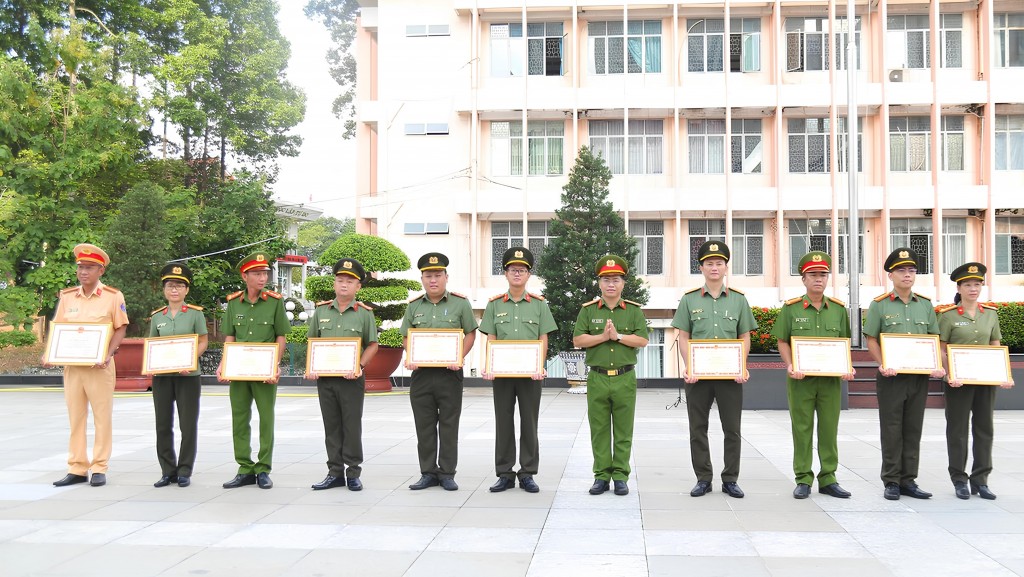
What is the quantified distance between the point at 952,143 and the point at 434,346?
2383 cm

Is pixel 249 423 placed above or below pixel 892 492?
above

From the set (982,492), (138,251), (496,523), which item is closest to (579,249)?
(138,251)

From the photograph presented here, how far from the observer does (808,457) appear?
7.80 meters

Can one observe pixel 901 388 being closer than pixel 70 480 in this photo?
Yes

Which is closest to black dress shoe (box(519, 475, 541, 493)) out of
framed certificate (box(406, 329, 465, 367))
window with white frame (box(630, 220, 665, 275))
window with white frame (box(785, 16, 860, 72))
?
framed certificate (box(406, 329, 465, 367))

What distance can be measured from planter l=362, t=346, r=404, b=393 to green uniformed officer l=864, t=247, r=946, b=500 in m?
14.0

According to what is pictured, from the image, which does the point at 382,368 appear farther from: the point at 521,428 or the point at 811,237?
the point at 811,237

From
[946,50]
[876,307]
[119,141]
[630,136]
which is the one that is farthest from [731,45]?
[876,307]

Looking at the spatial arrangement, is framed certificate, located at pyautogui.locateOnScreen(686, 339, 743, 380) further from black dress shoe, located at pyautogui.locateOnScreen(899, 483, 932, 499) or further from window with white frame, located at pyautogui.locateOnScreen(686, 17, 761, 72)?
window with white frame, located at pyautogui.locateOnScreen(686, 17, 761, 72)

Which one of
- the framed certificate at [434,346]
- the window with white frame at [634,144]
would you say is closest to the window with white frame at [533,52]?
the window with white frame at [634,144]

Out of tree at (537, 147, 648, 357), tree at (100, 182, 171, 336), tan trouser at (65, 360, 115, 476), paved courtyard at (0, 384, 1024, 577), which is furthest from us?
tree at (100, 182, 171, 336)

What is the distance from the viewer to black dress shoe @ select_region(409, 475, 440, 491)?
321 inches

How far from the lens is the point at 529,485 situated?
802cm

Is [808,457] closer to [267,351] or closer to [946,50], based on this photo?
[267,351]
